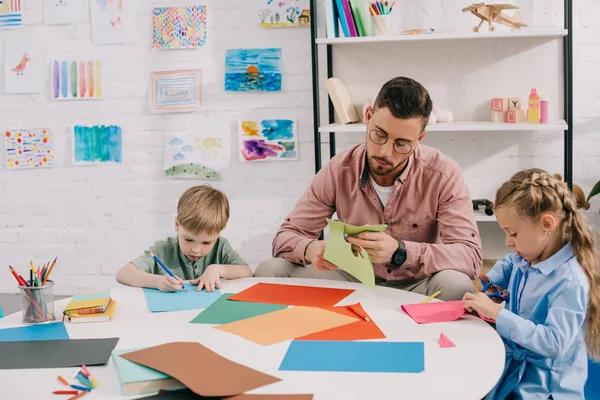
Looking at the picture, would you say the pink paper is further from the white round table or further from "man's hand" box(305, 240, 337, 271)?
"man's hand" box(305, 240, 337, 271)

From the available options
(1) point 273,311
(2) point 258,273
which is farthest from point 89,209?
(1) point 273,311

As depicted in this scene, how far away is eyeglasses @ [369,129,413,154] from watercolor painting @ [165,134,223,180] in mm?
1542

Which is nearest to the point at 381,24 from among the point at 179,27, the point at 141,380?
the point at 179,27

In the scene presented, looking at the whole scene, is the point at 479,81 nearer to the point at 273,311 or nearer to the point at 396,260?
the point at 396,260

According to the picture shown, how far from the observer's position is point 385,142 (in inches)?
86.0

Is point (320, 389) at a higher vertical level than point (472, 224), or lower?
lower

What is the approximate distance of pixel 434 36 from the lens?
10.2 ft

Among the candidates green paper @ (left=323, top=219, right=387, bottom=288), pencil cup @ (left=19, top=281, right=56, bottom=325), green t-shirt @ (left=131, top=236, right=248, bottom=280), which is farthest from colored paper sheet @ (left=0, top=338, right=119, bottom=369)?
green t-shirt @ (left=131, top=236, right=248, bottom=280)

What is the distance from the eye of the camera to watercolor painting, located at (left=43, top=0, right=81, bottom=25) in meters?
3.65

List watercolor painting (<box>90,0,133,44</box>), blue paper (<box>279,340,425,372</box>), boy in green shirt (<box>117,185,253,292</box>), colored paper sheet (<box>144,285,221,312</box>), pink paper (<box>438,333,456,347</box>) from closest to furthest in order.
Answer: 1. blue paper (<box>279,340,425,372</box>)
2. pink paper (<box>438,333,456,347</box>)
3. colored paper sheet (<box>144,285,221,312</box>)
4. boy in green shirt (<box>117,185,253,292</box>)
5. watercolor painting (<box>90,0,133,44</box>)

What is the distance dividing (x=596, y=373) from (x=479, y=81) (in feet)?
5.92

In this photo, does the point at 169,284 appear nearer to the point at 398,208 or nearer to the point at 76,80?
the point at 398,208

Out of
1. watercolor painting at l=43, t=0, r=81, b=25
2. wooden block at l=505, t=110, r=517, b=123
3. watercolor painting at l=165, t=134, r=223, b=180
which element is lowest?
watercolor painting at l=165, t=134, r=223, b=180

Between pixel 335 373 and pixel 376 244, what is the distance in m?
0.68
